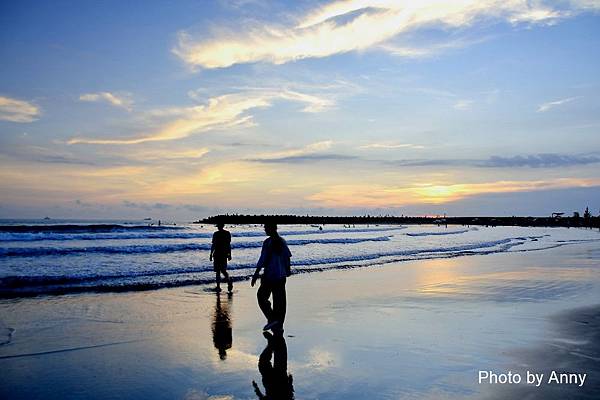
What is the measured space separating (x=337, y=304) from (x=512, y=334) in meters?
4.27

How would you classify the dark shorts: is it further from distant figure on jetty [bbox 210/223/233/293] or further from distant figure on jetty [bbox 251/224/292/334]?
distant figure on jetty [bbox 251/224/292/334]

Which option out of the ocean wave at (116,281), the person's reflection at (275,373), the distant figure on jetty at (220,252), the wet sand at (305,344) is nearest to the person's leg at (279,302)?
the wet sand at (305,344)

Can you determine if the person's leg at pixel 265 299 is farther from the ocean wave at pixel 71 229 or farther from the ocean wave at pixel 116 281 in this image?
the ocean wave at pixel 71 229

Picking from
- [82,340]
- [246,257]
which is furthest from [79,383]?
[246,257]

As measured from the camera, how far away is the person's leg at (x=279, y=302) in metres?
8.91

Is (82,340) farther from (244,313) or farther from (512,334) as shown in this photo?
(512,334)

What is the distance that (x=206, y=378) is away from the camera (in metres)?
6.22

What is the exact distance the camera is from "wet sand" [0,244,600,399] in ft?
19.4

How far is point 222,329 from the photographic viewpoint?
358 inches

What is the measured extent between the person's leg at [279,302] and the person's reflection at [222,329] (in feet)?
2.84

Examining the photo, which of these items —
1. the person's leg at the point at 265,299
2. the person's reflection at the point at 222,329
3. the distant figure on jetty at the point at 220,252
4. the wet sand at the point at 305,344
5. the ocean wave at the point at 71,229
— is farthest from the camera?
the ocean wave at the point at 71,229

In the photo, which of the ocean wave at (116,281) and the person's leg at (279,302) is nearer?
the person's leg at (279,302)

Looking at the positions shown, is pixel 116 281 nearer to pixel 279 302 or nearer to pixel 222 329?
pixel 222 329

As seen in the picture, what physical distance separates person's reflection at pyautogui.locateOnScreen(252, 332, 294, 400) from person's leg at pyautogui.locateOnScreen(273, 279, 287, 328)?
23.3 inches
